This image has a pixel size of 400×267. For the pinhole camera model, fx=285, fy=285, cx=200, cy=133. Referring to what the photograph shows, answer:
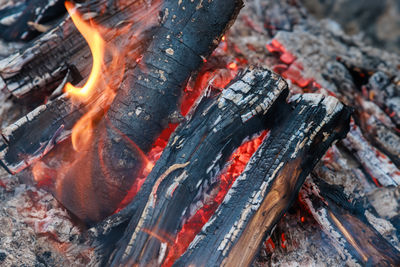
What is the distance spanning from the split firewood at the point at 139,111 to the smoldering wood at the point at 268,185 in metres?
0.71

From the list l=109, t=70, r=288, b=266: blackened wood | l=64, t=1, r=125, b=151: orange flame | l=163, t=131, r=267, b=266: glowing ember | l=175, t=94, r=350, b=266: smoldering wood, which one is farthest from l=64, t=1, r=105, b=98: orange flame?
l=175, t=94, r=350, b=266: smoldering wood

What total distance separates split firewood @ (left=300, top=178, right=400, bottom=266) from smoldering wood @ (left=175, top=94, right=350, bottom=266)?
0.78 feet

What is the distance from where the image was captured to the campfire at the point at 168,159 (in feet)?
5.59

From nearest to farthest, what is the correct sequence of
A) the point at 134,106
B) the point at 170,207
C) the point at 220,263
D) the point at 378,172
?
the point at 220,263 → the point at 170,207 → the point at 134,106 → the point at 378,172

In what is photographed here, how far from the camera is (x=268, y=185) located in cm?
174

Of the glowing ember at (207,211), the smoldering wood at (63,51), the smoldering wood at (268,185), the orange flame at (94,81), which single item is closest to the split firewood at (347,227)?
the smoldering wood at (268,185)

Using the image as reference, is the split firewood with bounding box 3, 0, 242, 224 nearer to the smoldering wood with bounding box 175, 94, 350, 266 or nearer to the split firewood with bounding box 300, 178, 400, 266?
the smoldering wood with bounding box 175, 94, 350, 266

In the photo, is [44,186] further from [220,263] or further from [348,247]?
[348,247]

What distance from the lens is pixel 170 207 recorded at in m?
1.65

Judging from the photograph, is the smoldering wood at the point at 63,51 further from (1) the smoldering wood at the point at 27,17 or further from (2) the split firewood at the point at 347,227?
(2) the split firewood at the point at 347,227

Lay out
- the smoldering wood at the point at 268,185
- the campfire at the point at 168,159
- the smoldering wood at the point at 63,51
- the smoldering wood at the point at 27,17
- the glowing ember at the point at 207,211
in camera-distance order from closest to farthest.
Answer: the smoldering wood at the point at 268,185 < the campfire at the point at 168,159 < the glowing ember at the point at 207,211 < the smoldering wood at the point at 63,51 < the smoldering wood at the point at 27,17

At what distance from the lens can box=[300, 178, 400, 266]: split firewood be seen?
1.79 m

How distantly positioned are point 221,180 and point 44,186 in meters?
1.34

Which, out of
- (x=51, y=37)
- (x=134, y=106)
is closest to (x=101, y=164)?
(x=134, y=106)
